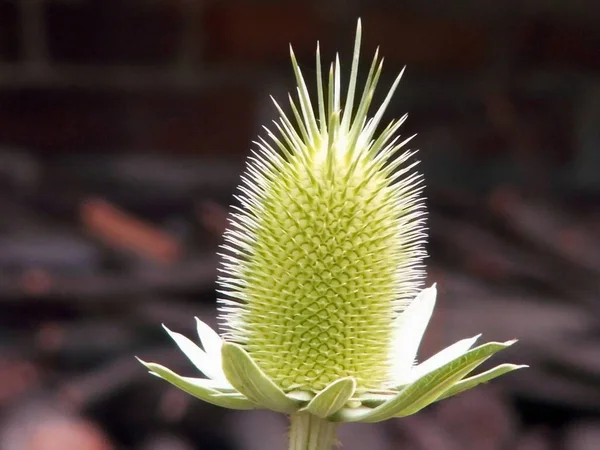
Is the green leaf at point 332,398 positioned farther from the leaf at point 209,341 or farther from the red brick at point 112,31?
the red brick at point 112,31

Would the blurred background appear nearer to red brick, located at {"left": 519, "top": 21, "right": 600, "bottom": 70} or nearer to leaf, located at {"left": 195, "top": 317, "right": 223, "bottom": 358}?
red brick, located at {"left": 519, "top": 21, "right": 600, "bottom": 70}

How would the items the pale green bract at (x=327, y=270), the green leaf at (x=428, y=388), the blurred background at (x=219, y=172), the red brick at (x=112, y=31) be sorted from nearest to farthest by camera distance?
the green leaf at (x=428, y=388) < the pale green bract at (x=327, y=270) < the blurred background at (x=219, y=172) < the red brick at (x=112, y=31)

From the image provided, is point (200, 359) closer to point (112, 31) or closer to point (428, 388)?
point (428, 388)

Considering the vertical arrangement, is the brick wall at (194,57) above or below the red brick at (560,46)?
below

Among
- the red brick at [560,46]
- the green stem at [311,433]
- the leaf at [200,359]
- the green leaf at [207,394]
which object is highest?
the red brick at [560,46]

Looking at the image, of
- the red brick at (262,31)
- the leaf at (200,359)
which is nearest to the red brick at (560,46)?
the red brick at (262,31)
